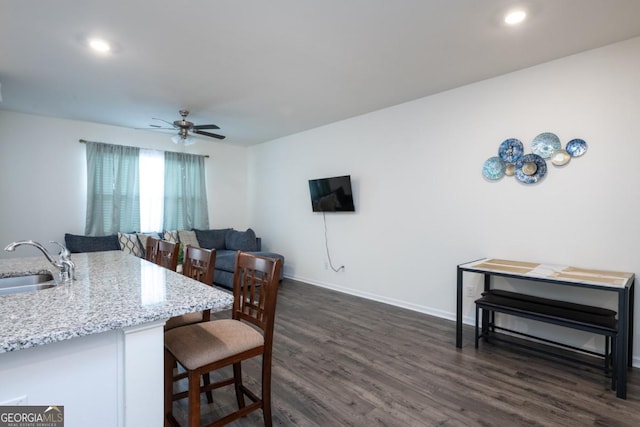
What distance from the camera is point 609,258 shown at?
2604 millimetres

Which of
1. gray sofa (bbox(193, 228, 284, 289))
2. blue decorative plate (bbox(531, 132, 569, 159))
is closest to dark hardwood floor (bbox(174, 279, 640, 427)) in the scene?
blue decorative plate (bbox(531, 132, 569, 159))

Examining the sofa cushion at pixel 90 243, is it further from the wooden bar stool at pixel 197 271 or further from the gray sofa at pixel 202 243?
the wooden bar stool at pixel 197 271

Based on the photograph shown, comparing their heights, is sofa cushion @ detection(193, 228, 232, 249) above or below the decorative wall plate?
below

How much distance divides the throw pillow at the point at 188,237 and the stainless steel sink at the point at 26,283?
11.8ft

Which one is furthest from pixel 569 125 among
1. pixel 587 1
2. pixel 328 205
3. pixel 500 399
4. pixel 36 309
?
pixel 36 309

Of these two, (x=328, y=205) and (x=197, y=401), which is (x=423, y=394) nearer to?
(x=197, y=401)

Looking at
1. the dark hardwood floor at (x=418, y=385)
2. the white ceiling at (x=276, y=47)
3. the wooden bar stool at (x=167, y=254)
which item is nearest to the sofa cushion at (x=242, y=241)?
the white ceiling at (x=276, y=47)

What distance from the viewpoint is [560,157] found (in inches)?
111

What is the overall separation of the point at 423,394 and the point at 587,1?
109 inches

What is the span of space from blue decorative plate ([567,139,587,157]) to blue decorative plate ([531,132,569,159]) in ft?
0.25

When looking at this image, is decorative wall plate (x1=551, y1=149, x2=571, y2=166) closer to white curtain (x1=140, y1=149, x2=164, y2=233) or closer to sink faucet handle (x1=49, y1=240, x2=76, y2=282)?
sink faucet handle (x1=49, y1=240, x2=76, y2=282)

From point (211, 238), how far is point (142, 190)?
54.9 inches

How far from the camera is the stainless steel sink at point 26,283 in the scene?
170cm

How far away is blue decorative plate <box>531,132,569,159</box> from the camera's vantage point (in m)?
2.85
